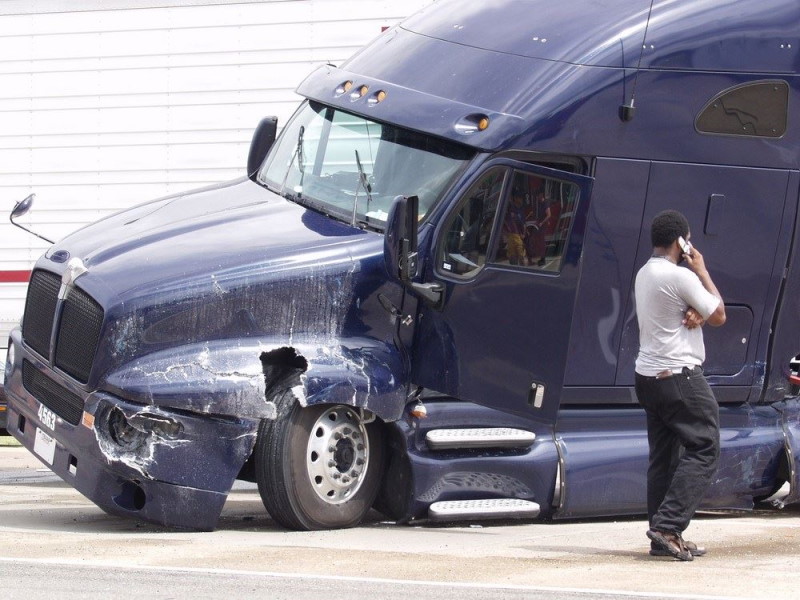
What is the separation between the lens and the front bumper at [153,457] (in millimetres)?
8148

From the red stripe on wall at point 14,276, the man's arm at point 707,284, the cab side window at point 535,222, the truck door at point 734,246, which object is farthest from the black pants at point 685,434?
the red stripe on wall at point 14,276

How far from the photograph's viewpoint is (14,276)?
1551 cm

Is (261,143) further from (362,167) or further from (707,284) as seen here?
(707,284)

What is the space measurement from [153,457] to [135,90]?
313 inches

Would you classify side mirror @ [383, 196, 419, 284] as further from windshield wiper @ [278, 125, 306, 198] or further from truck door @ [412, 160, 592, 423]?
windshield wiper @ [278, 125, 306, 198]

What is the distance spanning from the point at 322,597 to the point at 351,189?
3.30 metres

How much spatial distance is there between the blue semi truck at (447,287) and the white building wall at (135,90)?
4980 mm

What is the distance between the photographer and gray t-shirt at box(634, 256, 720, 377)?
7707mm

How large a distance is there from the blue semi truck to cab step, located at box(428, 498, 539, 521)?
2 centimetres

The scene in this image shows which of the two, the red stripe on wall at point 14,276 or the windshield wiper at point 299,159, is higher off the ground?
the windshield wiper at point 299,159

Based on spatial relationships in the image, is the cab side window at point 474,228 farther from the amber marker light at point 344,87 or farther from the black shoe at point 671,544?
the black shoe at point 671,544

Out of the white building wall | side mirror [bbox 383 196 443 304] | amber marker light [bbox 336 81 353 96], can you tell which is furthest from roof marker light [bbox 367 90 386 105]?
the white building wall

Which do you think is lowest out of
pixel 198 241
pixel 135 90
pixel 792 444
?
pixel 792 444

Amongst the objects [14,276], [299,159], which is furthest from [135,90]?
[299,159]
